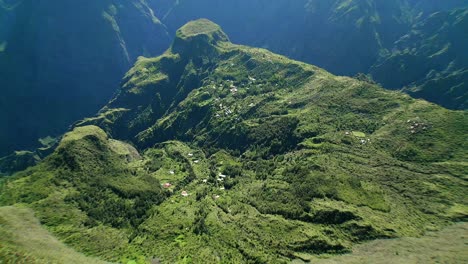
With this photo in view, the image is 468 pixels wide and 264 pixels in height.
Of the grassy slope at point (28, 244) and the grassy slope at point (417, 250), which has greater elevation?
the grassy slope at point (417, 250)

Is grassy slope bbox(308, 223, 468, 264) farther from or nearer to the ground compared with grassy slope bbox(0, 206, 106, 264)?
farther from the ground

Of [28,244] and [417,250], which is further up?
[417,250]

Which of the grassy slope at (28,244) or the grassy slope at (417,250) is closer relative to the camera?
the grassy slope at (417,250)

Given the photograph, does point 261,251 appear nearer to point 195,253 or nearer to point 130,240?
point 195,253

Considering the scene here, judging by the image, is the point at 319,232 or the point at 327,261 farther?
the point at 319,232

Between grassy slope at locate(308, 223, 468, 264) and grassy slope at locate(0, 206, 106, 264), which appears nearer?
grassy slope at locate(308, 223, 468, 264)

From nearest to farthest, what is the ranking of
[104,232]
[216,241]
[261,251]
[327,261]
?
[327,261], [261,251], [216,241], [104,232]

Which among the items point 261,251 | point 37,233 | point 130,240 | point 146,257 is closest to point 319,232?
point 261,251

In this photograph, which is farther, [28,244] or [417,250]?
[28,244]
